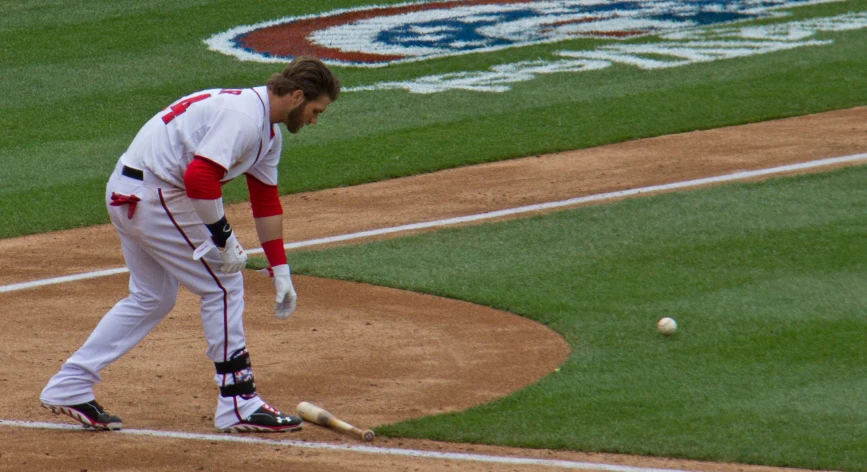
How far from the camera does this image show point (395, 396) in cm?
616

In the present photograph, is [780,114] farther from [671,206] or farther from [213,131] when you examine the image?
[213,131]

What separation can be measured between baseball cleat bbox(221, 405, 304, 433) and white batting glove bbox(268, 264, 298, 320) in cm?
47

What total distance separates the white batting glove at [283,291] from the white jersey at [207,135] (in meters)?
0.57

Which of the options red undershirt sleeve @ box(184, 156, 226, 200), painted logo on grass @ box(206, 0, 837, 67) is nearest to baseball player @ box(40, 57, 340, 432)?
red undershirt sleeve @ box(184, 156, 226, 200)

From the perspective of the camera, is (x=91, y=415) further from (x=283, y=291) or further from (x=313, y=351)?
(x=313, y=351)

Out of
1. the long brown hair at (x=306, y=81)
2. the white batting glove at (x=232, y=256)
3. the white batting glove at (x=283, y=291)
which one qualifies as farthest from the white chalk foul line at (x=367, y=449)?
the long brown hair at (x=306, y=81)

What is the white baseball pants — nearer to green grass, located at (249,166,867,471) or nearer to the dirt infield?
the dirt infield

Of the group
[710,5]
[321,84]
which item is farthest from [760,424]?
[710,5]

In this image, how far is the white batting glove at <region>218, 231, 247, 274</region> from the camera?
210 inches

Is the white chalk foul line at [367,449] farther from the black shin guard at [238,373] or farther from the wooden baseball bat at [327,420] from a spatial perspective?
the black shin guard at [238,373]

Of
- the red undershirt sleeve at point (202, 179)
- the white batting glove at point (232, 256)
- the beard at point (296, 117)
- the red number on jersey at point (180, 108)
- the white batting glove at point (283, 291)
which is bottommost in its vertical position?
the white batting glove at point (283, 291)

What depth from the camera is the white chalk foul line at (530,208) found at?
841cm

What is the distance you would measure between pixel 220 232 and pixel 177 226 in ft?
0.72

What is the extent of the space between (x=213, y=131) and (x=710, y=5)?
47.0 ft
